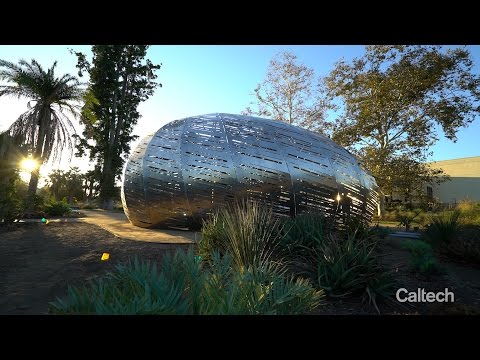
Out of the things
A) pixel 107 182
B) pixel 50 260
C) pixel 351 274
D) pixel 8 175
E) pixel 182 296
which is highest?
pixel 107 182

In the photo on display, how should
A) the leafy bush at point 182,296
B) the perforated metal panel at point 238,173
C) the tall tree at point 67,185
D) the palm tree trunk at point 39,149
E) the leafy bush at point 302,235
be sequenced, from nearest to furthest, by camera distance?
the leafy bush at point 182,296, the leafy bush at point 302,235, the perforated metal panel at point 238,173, the palm tree trunk at point 39,149, the tall tree at point 67,185

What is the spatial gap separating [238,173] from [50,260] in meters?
4.67

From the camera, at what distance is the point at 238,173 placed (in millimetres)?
9117

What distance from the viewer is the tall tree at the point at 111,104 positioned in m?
26.6

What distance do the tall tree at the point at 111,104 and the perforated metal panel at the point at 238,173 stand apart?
1795 cm

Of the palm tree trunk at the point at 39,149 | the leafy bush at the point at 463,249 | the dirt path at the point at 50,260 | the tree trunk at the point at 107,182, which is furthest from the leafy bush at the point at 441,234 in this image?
the tree trunk at the point at 107,182

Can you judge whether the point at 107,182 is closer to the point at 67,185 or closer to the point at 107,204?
the point at 107,204

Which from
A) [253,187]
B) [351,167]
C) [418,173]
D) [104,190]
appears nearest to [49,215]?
[104,190]

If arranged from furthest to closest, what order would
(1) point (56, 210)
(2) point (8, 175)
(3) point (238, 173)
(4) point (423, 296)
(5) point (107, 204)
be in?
(5) point (107, 204), (1) point (56, 210), (2) point (8, 175), (3) point (238, 173), (4) point (423, 296)

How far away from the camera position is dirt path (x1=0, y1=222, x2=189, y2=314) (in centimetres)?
460

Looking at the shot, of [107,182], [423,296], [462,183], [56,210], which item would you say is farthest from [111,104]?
[462,183]

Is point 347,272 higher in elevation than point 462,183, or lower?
lower

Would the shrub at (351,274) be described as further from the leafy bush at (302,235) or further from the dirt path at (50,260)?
the dirt path at (50,260)

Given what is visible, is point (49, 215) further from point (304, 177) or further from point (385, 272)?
point (385, 272)
